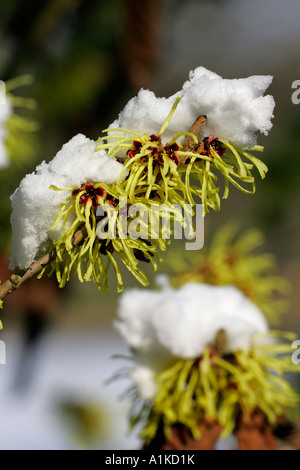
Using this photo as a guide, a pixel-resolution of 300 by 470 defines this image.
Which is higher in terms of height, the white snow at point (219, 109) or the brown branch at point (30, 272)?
the white snow at point (219, 109)

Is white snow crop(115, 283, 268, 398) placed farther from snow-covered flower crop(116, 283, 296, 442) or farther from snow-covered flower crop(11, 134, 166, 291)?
snow-covered flower crop(11, 134, 166, 291)

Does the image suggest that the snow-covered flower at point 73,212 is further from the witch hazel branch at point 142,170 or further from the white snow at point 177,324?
the white snow at point 177,324

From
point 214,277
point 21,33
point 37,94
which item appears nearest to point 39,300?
point 37,94

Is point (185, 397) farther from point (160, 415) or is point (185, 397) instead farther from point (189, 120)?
point (189, 120)

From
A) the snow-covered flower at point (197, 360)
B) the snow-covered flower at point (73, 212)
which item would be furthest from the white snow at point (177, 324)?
the snow-covered flower at point (73, 212)

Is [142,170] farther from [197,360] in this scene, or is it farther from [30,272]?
[197,360]

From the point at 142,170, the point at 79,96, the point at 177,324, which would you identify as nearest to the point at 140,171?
the point at 142,170

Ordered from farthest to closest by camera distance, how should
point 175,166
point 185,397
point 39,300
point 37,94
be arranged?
point 39,300
point 37,94
point 185,397
point 175,166
